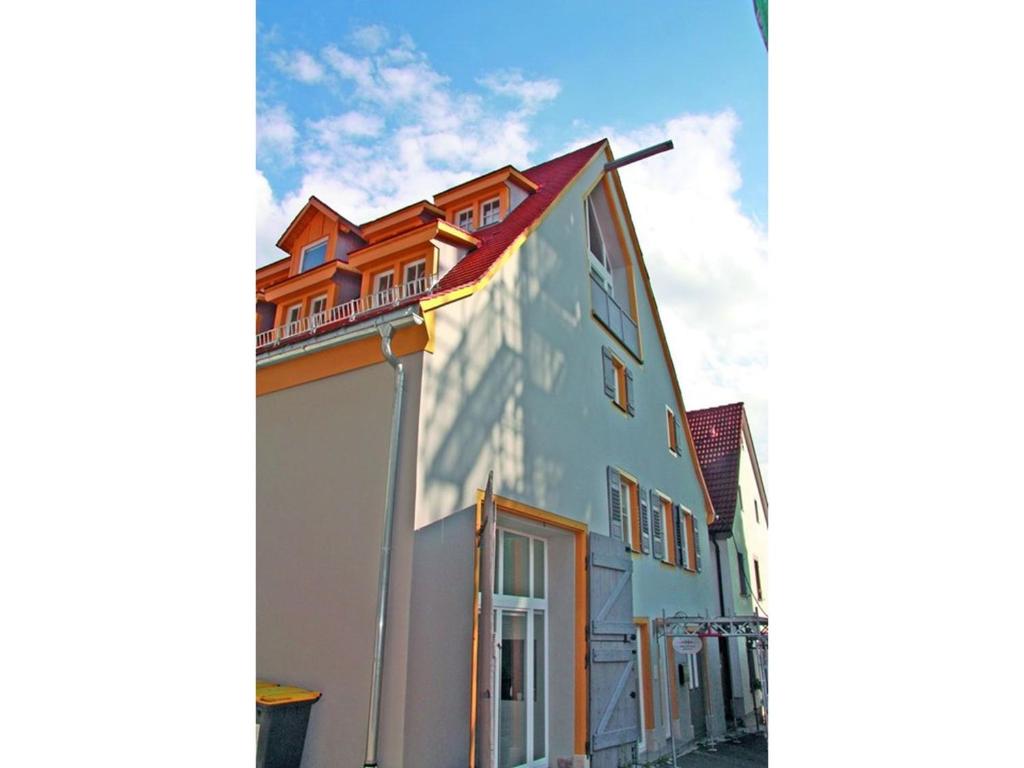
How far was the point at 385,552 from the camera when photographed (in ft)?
20.7

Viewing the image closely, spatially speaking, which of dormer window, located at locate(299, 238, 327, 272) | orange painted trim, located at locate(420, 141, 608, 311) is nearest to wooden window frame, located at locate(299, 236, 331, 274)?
dormer window, located at locate(299, 238, 327, 272)

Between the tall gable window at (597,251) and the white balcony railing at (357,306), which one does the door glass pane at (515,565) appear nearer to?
the white balcony railing at (357,306)

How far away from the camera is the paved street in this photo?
36.7 ft

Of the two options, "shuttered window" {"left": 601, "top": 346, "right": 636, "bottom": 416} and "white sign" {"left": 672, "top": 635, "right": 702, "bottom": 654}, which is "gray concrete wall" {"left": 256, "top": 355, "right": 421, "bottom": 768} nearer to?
"shuttered window" {"left": 601, "top": 346, "right": 636, "bottom": 416}

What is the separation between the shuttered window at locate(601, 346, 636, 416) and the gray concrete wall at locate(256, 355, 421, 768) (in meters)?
5.06

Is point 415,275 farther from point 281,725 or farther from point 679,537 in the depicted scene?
point 679,537

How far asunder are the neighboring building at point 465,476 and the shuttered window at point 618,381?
4 centimetres

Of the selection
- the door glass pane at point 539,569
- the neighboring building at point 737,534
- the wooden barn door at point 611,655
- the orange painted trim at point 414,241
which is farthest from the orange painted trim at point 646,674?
the orange painted trim at point 414,241

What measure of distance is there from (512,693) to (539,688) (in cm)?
59

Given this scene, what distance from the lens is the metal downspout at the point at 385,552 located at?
5.84m

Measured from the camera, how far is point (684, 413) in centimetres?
1583
